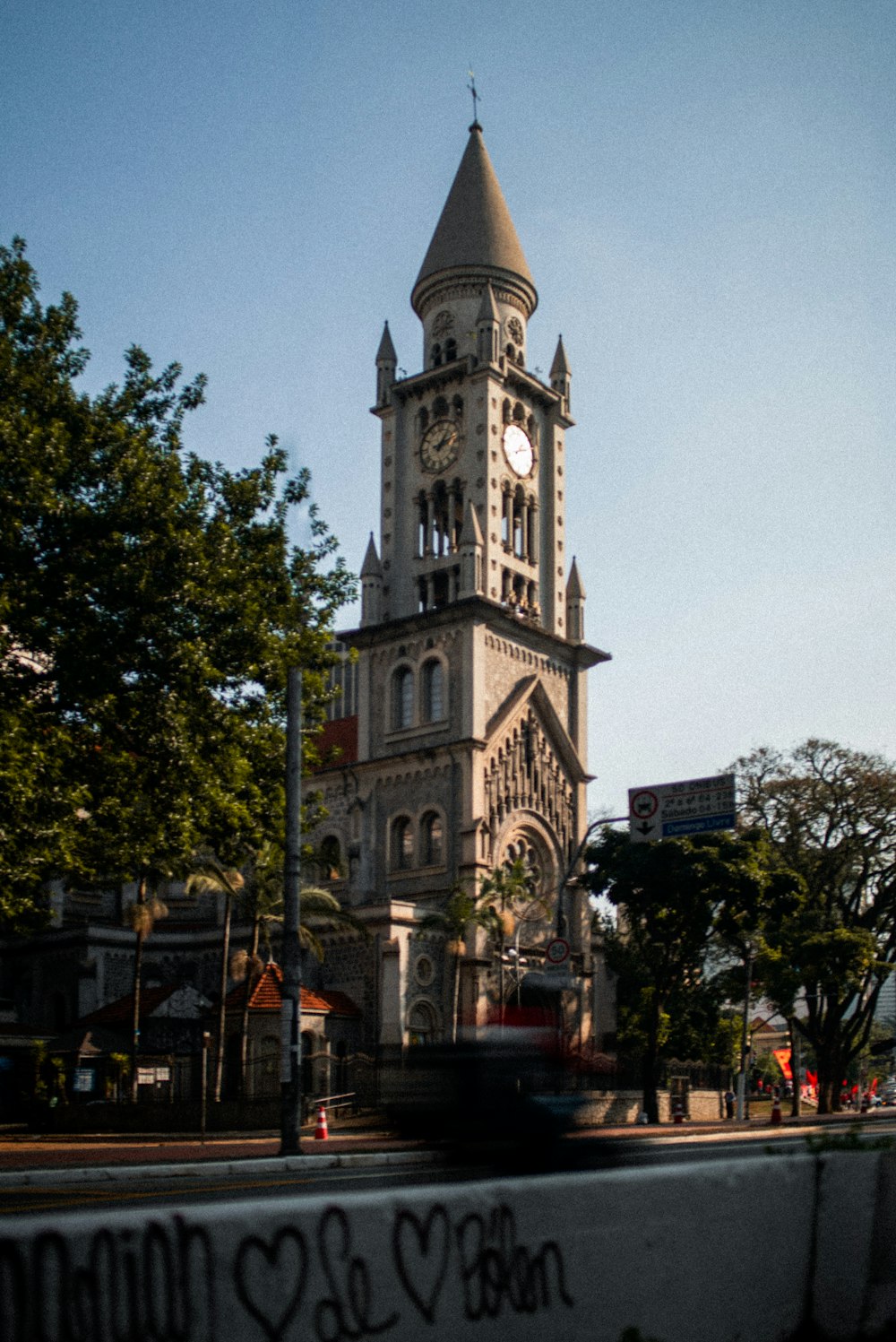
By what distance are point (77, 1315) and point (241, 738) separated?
22.1m

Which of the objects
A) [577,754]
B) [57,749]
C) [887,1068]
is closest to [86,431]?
[57,749]

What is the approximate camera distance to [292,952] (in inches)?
906

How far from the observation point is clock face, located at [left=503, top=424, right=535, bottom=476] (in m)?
63.2

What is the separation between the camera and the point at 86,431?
25.0 meters

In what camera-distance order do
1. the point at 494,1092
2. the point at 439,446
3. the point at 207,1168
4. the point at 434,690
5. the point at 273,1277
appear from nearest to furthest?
the point at 273,1277 < the point at 494,1092 < the point at 207,1168 < the point at 434,690 < the point at 439,446

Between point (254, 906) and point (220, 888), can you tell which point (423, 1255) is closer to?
point (220, 888)

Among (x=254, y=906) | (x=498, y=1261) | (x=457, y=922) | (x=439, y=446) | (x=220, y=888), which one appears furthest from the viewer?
(x=439, y=446)

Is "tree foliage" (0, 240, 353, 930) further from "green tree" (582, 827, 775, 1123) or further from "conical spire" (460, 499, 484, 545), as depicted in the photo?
"conical spire" (460, 499, 484, 545)

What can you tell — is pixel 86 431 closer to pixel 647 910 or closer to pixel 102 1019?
pixel 647 910

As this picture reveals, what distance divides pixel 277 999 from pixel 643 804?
2386 cm

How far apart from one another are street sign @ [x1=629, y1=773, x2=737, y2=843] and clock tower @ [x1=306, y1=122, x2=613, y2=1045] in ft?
80.7

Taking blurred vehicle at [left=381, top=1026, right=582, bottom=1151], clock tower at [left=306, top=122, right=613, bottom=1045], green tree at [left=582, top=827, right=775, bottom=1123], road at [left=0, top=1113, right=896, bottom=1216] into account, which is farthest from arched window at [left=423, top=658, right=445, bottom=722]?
blurred vehicle at [left=381, top=1026, right=582, bottom=1151]

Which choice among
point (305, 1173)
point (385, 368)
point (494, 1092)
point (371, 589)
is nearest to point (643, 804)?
point (305, 1173)

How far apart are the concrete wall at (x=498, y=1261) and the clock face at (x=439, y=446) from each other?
56700 millimetres
